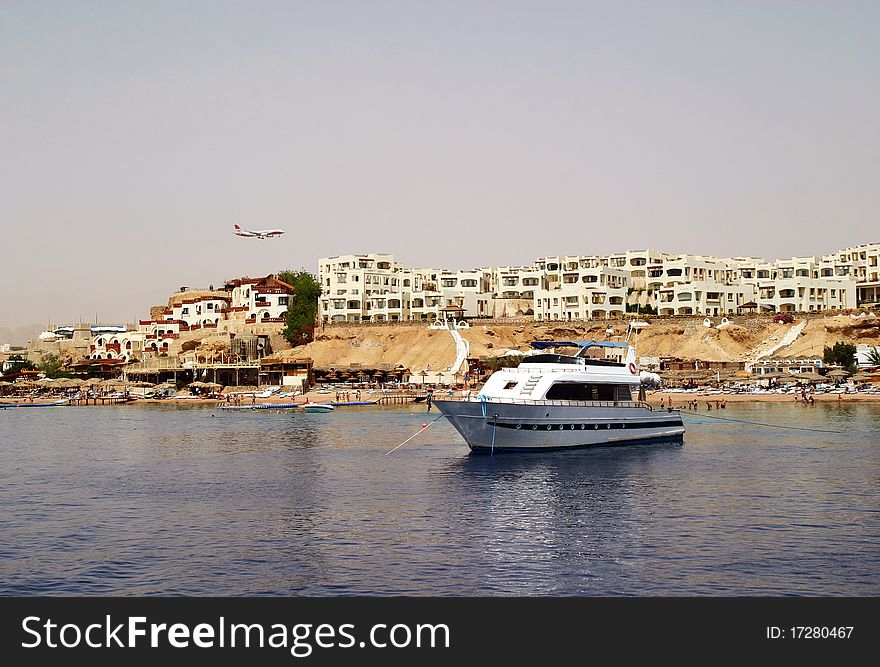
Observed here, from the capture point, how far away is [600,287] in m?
157

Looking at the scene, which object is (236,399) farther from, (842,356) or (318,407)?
(842,356)

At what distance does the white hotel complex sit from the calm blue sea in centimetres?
9044

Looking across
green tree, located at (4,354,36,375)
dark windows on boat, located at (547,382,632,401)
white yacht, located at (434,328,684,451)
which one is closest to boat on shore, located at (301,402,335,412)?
white yacht, located at (434,328,684,451)

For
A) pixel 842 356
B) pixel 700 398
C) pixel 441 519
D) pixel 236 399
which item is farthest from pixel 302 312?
pixel 441 519

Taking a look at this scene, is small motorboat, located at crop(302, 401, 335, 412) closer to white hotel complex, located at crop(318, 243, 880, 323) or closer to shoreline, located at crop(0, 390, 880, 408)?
shoreline, located at crop(0, 390, 880, 408)

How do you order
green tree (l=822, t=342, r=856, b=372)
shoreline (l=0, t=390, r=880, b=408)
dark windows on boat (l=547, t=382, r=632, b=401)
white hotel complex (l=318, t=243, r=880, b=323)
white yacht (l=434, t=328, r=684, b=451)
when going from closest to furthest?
white yacht (l=434, t=328, r=684, b=451) < dark windows on boat (l=547, t=382, r=632, b=401) < shoreline (l=0, t=390, r=880, b=408) < green tree (l=822, t=342, r=856, b=372) < white hotel complex (l=318, t=243, r=880, b=323)

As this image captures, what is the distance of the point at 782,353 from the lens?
130000 millimetres

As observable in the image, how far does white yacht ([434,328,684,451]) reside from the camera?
55562mm

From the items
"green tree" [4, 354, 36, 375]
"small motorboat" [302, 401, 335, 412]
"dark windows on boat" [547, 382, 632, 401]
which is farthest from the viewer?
"green tree" [4, 354, 36, 375]

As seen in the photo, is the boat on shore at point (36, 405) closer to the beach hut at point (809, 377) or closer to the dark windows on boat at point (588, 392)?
the dark windows on boat at point (588, 392)

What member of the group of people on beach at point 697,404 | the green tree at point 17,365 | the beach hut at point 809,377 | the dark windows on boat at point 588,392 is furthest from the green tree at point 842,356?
the green tree at point 17,365

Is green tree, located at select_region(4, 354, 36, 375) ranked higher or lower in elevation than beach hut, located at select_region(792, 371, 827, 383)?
higher
